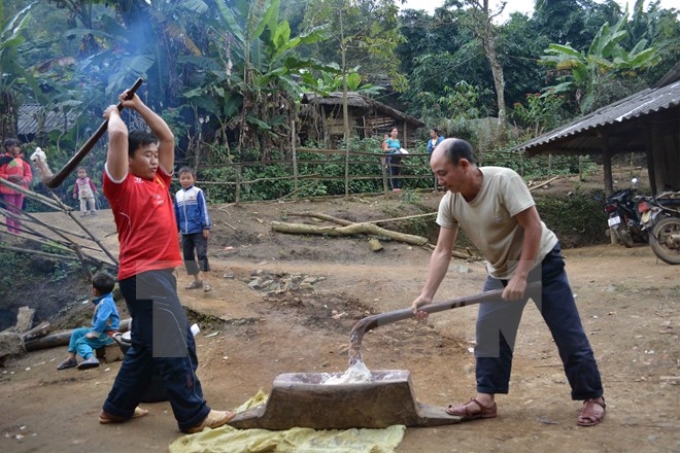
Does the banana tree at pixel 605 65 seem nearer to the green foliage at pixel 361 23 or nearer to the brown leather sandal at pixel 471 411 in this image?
the green foliage at pixel 361 23

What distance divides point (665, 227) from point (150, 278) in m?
7.66

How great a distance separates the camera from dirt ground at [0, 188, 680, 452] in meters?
3.29

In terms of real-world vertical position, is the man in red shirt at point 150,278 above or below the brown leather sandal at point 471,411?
above

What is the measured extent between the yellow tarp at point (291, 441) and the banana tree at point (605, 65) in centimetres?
1705

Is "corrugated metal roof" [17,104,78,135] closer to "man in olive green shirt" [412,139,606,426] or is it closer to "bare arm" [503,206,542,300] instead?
"man in olive green shirt" [412,139,606,426]

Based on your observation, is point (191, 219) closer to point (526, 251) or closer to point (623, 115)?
point (526, 251)

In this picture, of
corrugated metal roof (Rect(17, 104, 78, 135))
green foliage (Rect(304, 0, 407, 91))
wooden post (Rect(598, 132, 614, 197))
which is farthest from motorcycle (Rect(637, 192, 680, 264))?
corrugated metal roof (Rect(17, 104, 78, 135))

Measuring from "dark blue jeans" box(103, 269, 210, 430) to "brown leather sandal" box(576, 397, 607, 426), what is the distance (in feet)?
6.50

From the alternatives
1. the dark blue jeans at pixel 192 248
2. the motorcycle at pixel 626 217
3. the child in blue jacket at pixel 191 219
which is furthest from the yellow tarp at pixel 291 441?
the motorcycle at pixel 626 217

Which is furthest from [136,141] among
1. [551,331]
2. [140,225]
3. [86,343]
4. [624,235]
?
[624,235]

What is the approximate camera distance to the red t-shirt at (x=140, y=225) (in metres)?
3.30

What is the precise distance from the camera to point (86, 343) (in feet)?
17.9

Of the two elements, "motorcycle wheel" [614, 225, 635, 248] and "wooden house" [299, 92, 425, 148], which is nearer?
"motorcycle wheel" [614, 225, 635, 248]

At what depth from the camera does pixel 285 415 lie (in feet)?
11.1
